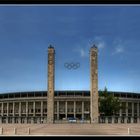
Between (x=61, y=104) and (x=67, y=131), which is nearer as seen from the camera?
(x=67, y=131)

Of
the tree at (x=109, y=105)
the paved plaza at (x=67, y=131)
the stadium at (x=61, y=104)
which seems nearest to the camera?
the paved plaza at (x=67, y=131)

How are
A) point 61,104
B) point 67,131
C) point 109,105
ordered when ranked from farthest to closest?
point 61,104, point 109,105, point 67,131

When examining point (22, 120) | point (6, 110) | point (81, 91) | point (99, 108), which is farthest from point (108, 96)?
point (6, 110)

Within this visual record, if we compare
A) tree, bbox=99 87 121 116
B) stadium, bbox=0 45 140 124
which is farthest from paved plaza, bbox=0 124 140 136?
→ stadium, bbox=0 45 140 124

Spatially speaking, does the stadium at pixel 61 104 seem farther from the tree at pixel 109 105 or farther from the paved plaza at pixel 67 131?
the paved plaza at pixel 67 131

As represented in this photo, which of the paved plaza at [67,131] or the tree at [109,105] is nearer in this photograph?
the paved plaza at [67,131]

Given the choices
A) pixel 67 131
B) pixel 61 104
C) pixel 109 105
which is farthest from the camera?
pixel 61 104

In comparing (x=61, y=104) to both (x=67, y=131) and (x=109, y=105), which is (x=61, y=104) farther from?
(x=67, y=131)

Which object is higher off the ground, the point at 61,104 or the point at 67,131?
the point at 61,104

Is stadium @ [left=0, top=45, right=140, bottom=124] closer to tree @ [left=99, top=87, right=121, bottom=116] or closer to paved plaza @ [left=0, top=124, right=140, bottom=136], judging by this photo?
tree @ [left=99, top=87, right=121, bottom=116]

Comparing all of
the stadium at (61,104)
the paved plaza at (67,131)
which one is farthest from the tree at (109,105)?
the paved plaza at (67,131)

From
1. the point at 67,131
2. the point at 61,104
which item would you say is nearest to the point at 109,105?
the point at 61,104

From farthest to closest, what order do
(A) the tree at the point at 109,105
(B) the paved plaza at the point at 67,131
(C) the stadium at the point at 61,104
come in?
1. (C) the stadium at the point at 61,104
2. (A) the tree at the point at 109,105
3. (B) the paved plaza at the point at 67,131
